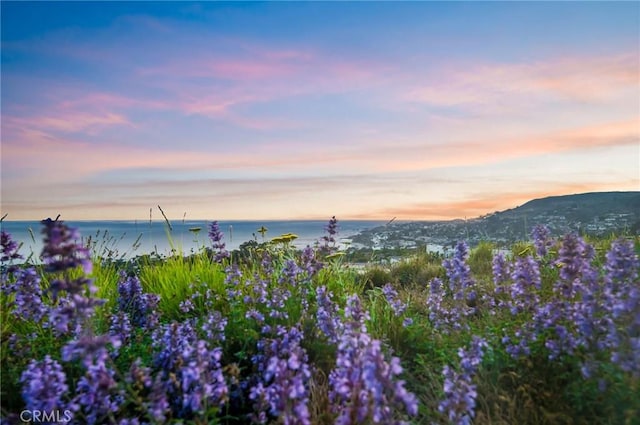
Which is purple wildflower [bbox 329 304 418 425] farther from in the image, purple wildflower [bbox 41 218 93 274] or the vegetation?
purple wildflower [bbox 41 218 93 274]

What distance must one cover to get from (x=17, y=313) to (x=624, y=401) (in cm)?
528

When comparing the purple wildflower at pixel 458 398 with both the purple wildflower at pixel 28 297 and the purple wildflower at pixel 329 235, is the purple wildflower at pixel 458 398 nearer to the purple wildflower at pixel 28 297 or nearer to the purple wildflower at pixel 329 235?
the purple wildflower at pixel 329 235

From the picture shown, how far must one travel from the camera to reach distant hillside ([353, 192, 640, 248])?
16438 mm

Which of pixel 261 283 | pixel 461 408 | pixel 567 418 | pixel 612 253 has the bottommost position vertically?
pixel 567 418

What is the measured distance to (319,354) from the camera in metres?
4.33

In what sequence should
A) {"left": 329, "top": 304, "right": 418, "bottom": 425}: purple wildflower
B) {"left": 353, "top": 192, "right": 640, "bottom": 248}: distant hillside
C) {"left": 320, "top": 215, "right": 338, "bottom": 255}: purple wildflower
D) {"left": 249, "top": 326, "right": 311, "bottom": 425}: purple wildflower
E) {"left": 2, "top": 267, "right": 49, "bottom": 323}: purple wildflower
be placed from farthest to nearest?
{"left": 353, "top": 192, "right": 640, "bottom": 248}: distant hillside, {"left": 320, "top": 215, "right": 338, "bottom": 255}: purple wildflower, {"left": 2, "top": 267, "right": 49, "bottom": 323}: purple wildflower, {"left": 249, "top": 326, "right": 311, "bottom": 425}: purple wildflower, {"left": 329, "top": 304, "right": 418, "bottom": 425}: purple wildflower

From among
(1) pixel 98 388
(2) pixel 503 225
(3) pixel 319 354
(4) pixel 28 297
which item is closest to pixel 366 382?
(1) pixel 98 388

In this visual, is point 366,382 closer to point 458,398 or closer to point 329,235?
point 458,398

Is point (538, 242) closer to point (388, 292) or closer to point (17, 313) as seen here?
point (388, 292)

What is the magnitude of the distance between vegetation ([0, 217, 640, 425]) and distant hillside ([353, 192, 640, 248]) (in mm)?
10885

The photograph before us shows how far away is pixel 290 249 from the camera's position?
29.3 ft

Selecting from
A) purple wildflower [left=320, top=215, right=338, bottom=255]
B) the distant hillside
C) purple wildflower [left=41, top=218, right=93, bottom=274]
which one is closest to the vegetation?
purple wildflower [left=41, top=218, right=93, bottom=274]

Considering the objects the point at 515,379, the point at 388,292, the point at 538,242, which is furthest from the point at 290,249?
the point at 515,379

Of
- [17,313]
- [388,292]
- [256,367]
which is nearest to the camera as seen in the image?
[256,367]
